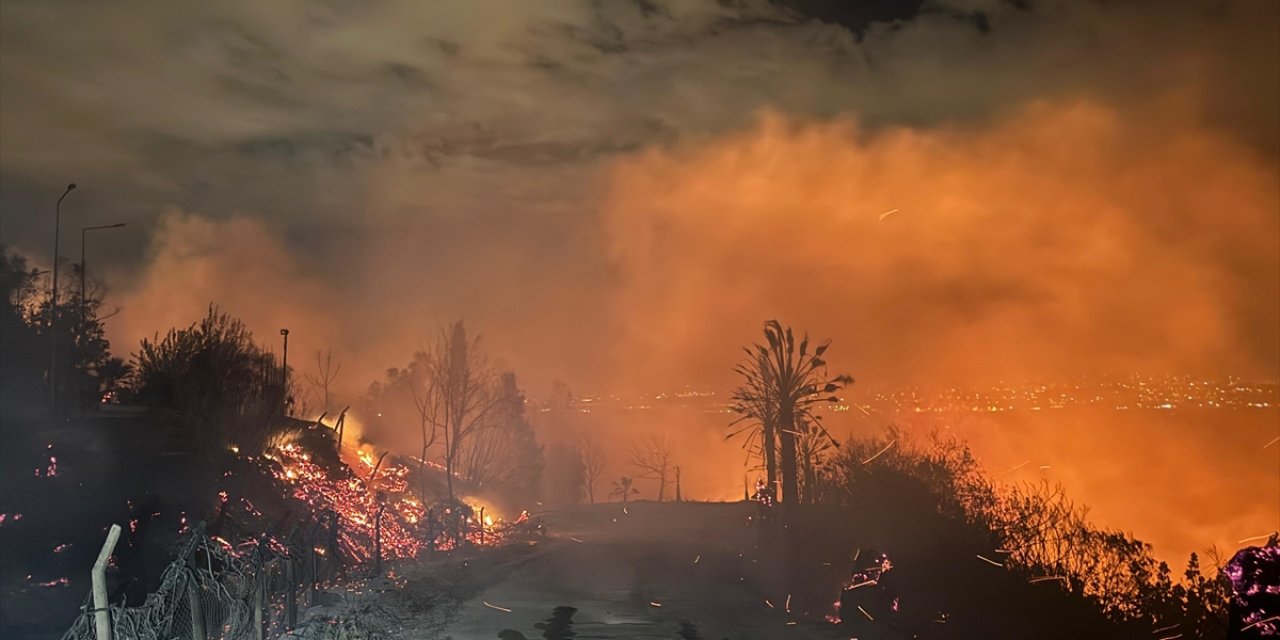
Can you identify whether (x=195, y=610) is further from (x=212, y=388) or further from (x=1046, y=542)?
(x=212, y=388)

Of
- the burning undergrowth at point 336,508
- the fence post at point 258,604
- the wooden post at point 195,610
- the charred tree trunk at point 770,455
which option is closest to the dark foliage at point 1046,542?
the charred tree trunk at point 770,455

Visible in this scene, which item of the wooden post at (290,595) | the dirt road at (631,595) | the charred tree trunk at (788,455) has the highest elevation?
the charred tree trunk at (788,455)

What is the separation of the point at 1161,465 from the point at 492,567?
13374 centimetres

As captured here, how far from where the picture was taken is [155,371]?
4378cm

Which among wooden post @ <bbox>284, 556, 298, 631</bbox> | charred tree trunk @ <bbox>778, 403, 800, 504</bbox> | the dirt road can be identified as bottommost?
the dirt road

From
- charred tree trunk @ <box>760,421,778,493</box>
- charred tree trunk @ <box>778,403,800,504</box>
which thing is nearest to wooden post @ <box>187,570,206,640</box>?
charred tree trunk @ <box>778,403,800,504</box>

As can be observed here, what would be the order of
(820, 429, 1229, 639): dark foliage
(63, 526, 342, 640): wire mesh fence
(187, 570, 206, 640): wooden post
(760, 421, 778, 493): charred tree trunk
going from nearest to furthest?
(63, 526, 342, 640): wire mesh fence
(187, 570, 206, 640): wooden post
(820, 429, 1229, 639): dark foliage
(760, 421, 778, 493): charred tree trunk

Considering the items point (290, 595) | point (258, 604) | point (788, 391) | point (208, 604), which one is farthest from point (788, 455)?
point (208, 604)

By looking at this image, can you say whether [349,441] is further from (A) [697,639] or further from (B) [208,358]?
(A) [697,639]

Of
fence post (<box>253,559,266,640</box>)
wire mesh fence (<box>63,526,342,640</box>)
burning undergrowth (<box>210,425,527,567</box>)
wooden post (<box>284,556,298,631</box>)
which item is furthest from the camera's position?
burning undergrowth (<box>210,425,527,567</box>)

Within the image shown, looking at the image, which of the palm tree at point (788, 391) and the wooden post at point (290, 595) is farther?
the palm tree at point (788, 391)

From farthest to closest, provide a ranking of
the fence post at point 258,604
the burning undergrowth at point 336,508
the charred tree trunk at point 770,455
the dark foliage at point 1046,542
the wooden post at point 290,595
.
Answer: the charred tree trunk at point 770,455
the burning undergrowth at point 336,508
the dark foliage at point 1046,542
the wooden post at point 290,595
the fence post at point 258,604

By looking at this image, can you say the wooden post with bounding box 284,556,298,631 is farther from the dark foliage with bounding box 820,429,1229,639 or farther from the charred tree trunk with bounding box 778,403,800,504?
the charred tree trunk with bounding box 778,403,800,504

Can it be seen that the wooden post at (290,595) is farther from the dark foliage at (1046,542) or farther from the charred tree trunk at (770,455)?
the charred tree trunk at (770,455)
